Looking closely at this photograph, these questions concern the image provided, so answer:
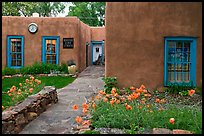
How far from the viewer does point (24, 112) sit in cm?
544

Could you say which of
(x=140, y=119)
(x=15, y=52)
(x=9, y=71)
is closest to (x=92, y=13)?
(x=15, y=52)

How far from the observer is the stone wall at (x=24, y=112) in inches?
185

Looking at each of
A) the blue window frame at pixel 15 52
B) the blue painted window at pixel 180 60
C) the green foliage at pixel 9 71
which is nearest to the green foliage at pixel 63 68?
the blue window frame at pixel 15 52

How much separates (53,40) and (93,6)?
17026mm

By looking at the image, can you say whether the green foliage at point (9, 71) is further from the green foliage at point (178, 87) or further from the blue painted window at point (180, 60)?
the green foliage at point (178, 87)

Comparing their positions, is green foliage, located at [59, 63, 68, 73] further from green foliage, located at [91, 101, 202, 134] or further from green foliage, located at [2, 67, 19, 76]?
green foliage, located at [91, 101, 202, 134]

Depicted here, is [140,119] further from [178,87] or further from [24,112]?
[178,87]

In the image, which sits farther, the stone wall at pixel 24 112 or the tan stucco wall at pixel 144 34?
the tan stucco wall at pixel 144 34

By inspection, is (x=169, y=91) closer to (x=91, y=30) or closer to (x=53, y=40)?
(x=53, y=40)

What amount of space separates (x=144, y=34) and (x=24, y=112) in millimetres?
5007

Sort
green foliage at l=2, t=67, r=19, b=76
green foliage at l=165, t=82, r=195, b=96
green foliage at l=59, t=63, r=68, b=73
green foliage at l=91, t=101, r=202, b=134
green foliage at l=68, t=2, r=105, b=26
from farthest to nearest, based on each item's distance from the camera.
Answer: green foliage at l=68, t=2, r=105, b=26 → green foliage at l=59, t=63, r=68, b=73 → green foliage at l=2, t=67, r=19, b=76 → green foliage at l=165, t=82, r=195, b=96 → green foliage at l=91, t=101, r=202, b=134

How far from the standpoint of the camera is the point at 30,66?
1534cm

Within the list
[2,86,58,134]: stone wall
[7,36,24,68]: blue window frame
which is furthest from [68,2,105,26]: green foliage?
[2,86,58,134]: stone wall

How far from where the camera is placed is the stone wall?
185 inches
